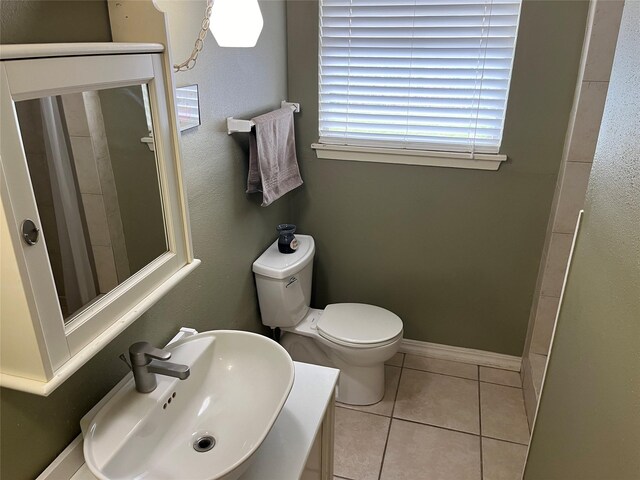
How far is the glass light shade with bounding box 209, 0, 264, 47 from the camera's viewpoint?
4.64 feet

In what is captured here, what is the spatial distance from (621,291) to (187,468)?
1.05 m

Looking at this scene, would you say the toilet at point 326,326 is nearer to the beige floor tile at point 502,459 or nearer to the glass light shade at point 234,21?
the beige floor tile at point 502,459

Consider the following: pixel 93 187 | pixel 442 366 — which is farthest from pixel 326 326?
pixel 93 187

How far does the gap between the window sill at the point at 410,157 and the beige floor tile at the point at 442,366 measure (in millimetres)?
1109

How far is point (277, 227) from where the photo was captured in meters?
2.47

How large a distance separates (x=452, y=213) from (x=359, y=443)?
1.19 m

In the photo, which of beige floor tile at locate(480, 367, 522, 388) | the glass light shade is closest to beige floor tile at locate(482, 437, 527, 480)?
beige floor tile at locate(480, 367, 522, 388)

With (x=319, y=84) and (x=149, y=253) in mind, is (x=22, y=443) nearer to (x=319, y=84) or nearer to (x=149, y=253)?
(x=149, y=253)

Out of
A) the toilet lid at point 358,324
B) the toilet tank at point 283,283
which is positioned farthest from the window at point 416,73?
the toilet lid at point 358,324

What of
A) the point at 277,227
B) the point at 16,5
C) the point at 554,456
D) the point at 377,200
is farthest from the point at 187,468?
the point at 377,200

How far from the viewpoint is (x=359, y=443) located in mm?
2217

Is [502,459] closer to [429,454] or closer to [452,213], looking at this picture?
[429,454]

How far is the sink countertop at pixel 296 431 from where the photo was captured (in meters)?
1.22

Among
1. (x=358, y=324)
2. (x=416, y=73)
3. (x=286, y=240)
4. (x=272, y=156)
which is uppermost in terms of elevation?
(x=416, y=73)
